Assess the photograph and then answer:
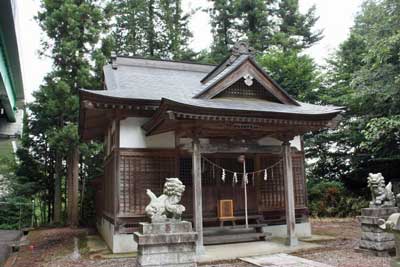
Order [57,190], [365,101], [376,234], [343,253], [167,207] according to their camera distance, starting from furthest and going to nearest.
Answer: [57,190], [365,101], [343,253], [376,234], [167,207]

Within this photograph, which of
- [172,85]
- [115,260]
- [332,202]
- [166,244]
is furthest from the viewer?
[332,202]

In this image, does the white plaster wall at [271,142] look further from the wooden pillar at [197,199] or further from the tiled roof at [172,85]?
the wooden pillar at [197,199]

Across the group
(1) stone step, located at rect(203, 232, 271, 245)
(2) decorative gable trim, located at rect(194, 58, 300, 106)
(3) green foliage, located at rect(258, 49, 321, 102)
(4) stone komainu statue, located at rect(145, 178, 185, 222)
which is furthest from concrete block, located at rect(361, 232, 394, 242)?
(3) green foliage, located at rect(258, 49, 321, 102)

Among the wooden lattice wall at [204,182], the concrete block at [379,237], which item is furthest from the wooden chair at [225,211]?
the concrete block at [379,237]

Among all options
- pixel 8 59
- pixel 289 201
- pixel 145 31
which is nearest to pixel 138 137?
pixel 8 59

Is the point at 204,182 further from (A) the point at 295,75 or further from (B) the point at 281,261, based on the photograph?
(A) the point at 295,75

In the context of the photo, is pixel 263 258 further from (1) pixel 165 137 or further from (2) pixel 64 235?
(2) pixel 64 235

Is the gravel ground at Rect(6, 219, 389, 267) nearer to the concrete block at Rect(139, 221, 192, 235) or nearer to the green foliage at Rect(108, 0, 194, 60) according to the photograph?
the concrete block at Rect(139, 221, 192, 235)

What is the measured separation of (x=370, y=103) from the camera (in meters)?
15.5

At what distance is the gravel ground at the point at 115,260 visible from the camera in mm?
7459

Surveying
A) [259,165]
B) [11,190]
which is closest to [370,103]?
[259,165]

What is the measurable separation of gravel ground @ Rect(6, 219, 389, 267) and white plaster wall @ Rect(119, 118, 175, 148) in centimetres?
302

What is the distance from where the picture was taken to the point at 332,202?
15969 mm

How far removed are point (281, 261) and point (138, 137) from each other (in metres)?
4.82
